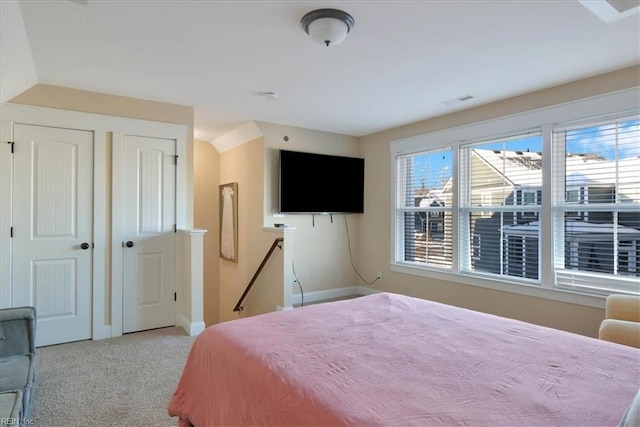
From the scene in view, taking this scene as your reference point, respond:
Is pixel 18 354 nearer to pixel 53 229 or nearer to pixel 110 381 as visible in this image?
pixel 110 381

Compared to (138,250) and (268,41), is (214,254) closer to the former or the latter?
(138,250)

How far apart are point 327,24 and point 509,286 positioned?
3080 millimetres

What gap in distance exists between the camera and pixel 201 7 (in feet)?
6.82

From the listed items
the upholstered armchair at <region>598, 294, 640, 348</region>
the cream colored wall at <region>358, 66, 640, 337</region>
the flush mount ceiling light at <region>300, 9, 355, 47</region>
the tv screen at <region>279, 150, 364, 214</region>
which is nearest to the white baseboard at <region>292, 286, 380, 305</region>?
the cream colored wall at <region>358, 66, 640, 337</region>

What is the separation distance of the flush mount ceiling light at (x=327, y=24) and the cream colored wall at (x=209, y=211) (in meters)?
3.99

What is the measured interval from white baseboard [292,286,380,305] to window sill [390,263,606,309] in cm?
68

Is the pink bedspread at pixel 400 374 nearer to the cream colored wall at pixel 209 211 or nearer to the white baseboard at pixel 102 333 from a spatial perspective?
the white baseboard at pixel 102 333

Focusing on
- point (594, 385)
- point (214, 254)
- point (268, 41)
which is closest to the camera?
point (594, 385)

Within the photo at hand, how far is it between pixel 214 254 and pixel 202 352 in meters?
4.24

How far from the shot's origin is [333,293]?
5270 millimetres

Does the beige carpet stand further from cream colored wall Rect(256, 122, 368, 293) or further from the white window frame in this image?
the white window frame

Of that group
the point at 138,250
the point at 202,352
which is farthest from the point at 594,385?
the point at 138,250

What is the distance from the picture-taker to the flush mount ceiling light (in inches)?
83.9

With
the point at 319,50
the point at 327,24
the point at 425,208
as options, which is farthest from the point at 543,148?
the point at 327,24
